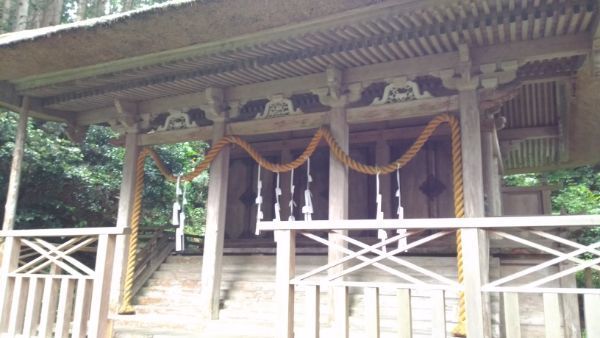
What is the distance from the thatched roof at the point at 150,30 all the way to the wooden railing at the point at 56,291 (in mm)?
2024

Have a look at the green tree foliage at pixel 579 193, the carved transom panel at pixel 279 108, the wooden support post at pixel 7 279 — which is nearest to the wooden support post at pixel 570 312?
the carved transom panel at pixel 279 108

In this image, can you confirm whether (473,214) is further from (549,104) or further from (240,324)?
(549,104)

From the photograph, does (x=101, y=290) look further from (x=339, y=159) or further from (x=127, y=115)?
(x=127, y=115)

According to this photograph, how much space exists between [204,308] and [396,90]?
3402mm

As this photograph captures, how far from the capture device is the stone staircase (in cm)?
503

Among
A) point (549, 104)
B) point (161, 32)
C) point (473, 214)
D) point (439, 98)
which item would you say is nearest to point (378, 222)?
point (473, 214)

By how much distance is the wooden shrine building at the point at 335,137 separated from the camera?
3734 mm

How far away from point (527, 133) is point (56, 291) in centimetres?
703

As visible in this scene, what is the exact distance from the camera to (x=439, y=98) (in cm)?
536

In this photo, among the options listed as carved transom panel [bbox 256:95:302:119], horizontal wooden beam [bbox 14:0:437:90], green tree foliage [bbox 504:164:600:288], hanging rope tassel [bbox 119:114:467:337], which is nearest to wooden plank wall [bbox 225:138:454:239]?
hanging rope tassel [bbox 119:114:467:337]

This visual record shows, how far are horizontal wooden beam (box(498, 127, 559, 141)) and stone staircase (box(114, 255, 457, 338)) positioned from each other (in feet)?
10.6

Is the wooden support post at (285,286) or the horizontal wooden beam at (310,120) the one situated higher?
the horizontal wooden beam at (310,120)

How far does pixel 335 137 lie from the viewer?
5.68 metres

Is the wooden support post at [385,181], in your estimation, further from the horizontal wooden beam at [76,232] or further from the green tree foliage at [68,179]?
the green tree foliage at [68,179]
